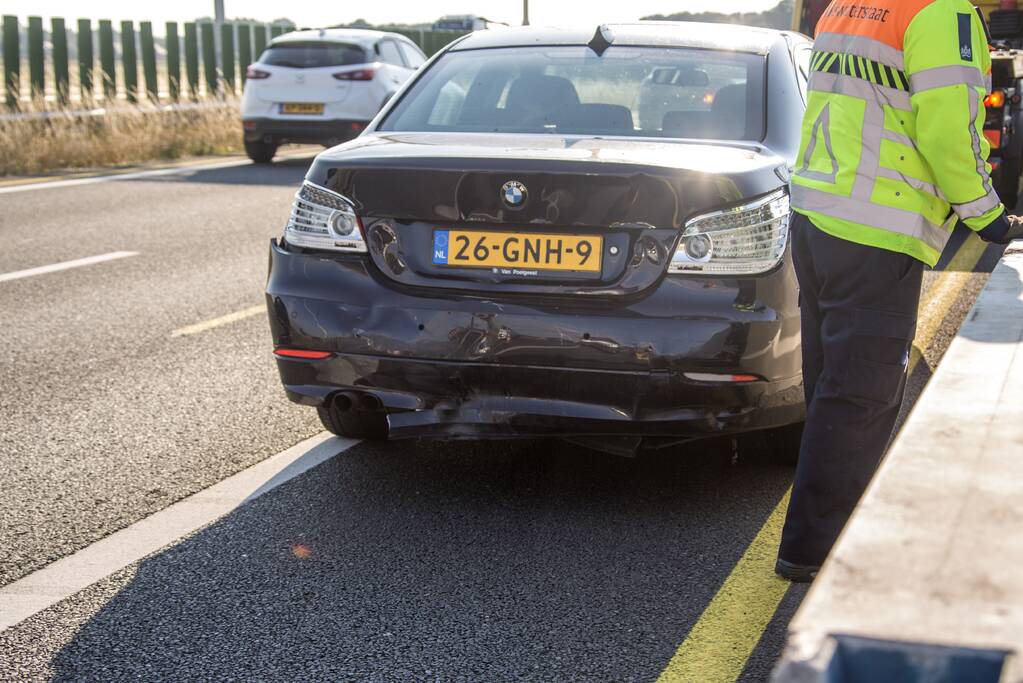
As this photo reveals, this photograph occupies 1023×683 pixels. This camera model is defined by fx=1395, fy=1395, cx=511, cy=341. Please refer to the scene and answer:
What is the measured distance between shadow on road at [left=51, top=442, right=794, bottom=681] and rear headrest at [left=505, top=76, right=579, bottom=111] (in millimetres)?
1245

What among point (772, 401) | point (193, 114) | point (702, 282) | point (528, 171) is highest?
point (528, 171)

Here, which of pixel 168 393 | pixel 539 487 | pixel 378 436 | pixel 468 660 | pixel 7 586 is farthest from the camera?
pixel 168 393

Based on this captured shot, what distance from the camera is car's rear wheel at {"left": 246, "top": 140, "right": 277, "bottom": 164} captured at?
1736cm

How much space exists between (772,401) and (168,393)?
2781mm

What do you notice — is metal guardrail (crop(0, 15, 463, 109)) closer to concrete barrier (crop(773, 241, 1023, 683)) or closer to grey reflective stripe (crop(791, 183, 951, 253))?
grey reflective stripe (crop(791, 183, 951, 253))

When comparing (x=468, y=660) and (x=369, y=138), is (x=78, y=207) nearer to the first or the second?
(x=369, y=138)

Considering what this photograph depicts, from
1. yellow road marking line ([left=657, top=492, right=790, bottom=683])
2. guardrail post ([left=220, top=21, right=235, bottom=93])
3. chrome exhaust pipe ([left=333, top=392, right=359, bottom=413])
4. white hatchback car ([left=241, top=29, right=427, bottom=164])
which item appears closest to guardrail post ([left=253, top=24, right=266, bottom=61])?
guardrail post ([left=220, top=21, right=235, bottom=93])

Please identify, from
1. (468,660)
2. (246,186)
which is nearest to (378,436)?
(468,660)

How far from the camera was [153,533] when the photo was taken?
13.5 ft

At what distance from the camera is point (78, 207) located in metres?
12.2

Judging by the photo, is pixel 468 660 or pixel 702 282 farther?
pixel 702 282

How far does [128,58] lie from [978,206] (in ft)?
62.4

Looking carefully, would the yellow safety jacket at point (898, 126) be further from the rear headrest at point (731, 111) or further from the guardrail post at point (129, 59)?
the guardrail post at point (129, 59)

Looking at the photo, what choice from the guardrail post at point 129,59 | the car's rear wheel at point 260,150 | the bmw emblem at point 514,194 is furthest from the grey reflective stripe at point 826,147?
the guardrail post at point 129,59
